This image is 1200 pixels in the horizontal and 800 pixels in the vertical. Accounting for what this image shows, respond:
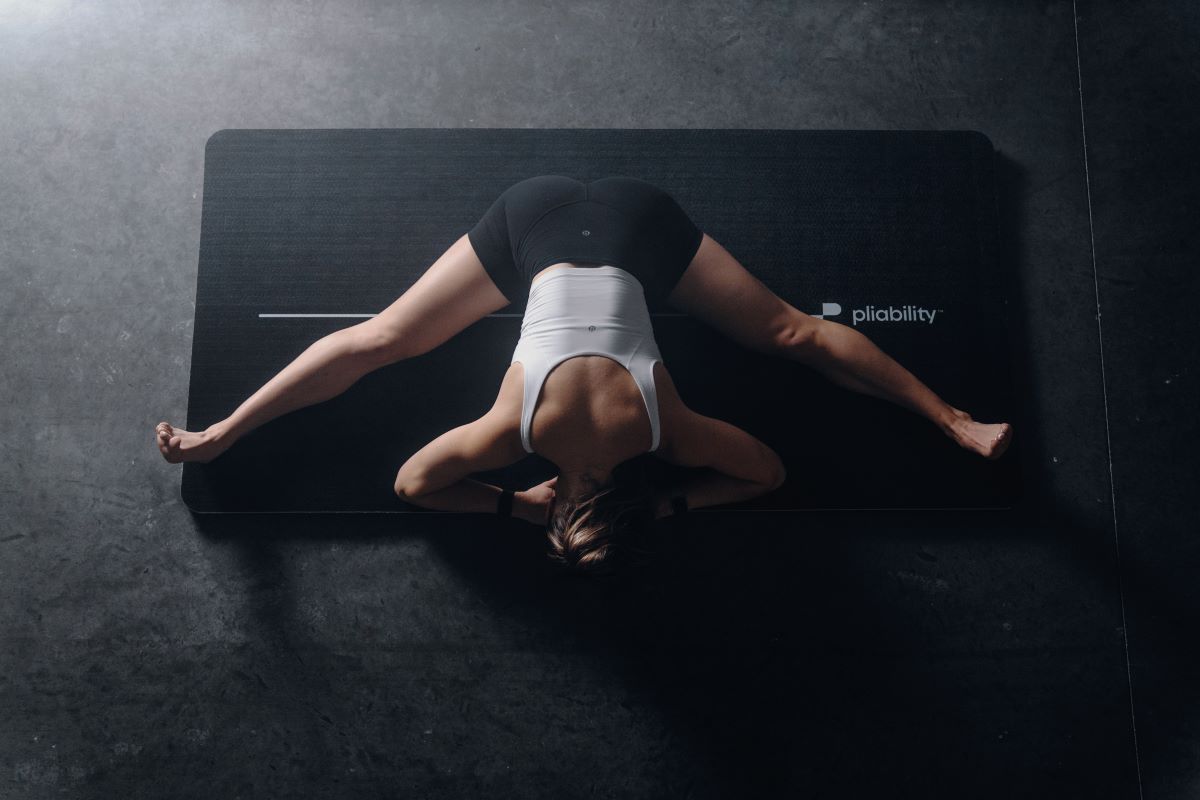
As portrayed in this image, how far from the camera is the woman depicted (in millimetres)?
1833

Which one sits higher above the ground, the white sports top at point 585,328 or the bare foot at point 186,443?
the white sports top at point 585,328

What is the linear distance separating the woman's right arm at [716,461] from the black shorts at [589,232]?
1.33 feet

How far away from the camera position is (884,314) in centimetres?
238

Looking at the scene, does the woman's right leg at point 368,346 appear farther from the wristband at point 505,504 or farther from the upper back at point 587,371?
the wristband at point 505,504

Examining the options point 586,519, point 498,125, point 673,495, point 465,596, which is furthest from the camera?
point 498,125

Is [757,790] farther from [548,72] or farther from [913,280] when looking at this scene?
[548,72]

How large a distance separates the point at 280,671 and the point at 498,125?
1916 mm

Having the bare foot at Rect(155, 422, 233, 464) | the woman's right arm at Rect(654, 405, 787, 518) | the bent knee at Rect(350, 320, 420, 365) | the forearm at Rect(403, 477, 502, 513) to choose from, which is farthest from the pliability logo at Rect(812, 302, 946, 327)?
the bare foot at Rect(155, 422, 233, 464)

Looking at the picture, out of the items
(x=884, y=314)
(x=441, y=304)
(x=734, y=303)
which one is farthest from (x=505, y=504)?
(x=884, y=314)

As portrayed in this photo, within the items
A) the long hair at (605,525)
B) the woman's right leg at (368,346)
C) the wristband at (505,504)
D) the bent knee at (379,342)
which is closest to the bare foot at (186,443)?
the woman's right leg at (368,346)

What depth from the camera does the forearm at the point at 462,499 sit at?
2.16 m

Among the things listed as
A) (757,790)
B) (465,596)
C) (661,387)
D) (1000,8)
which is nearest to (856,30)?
(1000,8)

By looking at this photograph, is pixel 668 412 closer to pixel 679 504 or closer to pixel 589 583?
pixel 679 504

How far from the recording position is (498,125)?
2.54 metres
